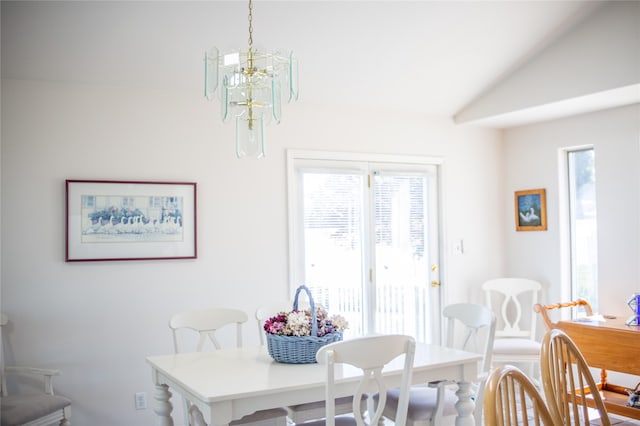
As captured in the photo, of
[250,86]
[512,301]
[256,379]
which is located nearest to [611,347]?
[512,301]

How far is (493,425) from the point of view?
136cm

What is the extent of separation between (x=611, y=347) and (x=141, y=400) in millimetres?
2974

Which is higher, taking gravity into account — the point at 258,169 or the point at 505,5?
the point at 505,5

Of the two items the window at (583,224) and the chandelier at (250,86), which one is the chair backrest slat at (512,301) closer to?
the window at (583,224)

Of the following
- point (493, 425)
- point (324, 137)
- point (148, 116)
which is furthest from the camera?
point (324, 137)

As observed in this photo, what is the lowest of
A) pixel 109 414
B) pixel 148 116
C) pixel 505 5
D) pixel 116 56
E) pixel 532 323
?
pixel 109 414

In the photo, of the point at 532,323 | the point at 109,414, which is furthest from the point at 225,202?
the point at 532,323

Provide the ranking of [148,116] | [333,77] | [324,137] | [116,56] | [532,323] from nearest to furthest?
[116,56] < [148,116] < [333,77] < [324,137] < [532,323]

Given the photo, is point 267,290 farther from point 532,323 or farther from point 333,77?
point 532,323

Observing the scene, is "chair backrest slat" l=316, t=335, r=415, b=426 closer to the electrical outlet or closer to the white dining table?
the white dining table

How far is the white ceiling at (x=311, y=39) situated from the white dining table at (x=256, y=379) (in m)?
1.78

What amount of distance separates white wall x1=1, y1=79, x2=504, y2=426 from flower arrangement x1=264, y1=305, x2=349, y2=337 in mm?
1444

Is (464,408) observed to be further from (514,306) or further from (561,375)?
(514,306)

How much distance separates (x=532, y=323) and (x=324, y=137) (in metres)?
2.24
